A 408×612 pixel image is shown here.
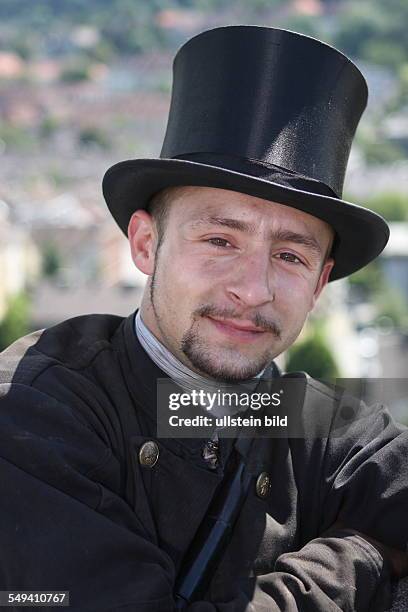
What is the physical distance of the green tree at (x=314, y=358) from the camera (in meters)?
31.3

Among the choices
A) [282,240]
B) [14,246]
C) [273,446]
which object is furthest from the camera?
[14,246]

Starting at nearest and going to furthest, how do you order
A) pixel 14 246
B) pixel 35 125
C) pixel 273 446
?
pixel 273 446, pixel 14 246, pixel 35 125

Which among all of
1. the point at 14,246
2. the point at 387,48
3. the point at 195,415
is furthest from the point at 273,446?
the point at 387,48

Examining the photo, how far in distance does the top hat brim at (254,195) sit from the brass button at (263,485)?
450 millimetres

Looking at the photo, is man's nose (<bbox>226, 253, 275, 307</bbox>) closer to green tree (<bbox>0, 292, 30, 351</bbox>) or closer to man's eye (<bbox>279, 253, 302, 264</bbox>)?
man's eye (<bbox>279, 253, 302, 264</bbox>)

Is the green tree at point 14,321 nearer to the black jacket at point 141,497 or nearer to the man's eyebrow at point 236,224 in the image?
the black jacket at point 141,497

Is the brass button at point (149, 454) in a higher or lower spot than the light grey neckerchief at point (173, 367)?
lower

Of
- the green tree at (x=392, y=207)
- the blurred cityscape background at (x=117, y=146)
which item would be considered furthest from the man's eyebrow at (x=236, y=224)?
the green tree at (x=392, y=207)

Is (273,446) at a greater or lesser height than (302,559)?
greater

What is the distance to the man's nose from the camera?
1698 millimetres

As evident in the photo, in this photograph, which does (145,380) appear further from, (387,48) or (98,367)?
(387,48)

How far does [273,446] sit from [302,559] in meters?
0.27

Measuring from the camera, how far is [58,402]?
5.26ft

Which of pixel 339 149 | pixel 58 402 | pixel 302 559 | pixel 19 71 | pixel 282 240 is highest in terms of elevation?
pixel 19 71
